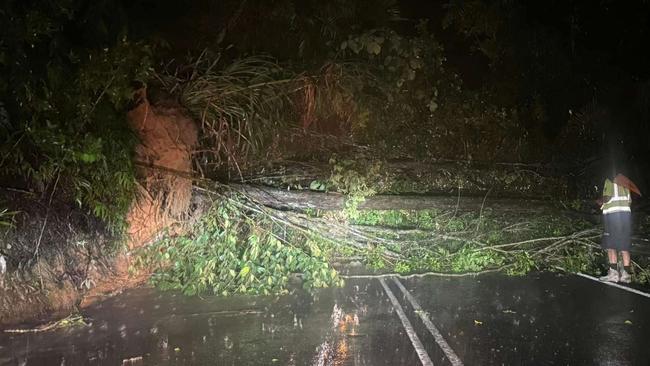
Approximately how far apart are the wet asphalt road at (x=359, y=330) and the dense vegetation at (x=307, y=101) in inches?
31.7

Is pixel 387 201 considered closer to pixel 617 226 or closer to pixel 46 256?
pixel 617 226

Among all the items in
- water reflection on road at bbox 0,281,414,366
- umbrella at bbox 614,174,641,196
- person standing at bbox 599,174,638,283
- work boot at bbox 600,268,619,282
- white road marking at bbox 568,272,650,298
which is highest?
umbrella at bbox 614,174,641,196

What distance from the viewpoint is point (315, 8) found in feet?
29.2

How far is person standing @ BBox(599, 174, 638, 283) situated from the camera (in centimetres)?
745

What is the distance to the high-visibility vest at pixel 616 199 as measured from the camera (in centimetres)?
756

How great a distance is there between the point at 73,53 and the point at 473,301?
5.99 m

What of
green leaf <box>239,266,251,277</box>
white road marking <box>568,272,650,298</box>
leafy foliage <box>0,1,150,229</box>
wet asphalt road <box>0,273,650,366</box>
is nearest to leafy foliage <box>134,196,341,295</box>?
green leaf <box>239,266,251,277</box>

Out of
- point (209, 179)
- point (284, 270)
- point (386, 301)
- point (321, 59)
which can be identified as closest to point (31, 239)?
point (209, 179)

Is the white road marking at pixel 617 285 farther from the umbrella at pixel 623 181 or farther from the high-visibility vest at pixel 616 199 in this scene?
the umbrella at pixel 623 181

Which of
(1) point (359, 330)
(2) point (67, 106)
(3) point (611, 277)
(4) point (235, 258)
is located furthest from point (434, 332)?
(2) point (67, 106)

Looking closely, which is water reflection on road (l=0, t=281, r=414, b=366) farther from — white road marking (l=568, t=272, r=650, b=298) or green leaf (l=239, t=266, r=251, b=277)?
white road marking (l=568, t=272, r=650, b=298)

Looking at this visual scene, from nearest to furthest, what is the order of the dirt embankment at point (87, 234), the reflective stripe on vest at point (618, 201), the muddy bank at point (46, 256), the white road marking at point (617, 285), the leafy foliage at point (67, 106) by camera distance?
the leafy foliage at point (67, 106), the muddy bank at point (46, 256), the dirt embankment at point (87, 234), the white road marking at point (617, 285), the reflective stripe on vest at point (618, 201)

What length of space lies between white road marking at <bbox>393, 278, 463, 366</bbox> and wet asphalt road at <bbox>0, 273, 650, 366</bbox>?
0.03m

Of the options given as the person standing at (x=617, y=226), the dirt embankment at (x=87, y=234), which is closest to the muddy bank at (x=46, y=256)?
the dirt embankment at (x=87, y=234)
